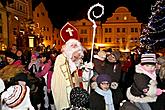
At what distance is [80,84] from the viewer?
269 inches

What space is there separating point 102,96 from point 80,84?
76 centimetres

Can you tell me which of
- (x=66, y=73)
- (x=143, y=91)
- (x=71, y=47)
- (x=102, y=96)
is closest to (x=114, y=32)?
(x=71, y=47)

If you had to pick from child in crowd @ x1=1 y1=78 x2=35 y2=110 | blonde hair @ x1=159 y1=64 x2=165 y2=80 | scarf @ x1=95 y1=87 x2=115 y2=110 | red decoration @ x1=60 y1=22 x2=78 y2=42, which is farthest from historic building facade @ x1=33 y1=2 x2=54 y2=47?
child in crowd @ x1=1 y1=78 x2=35 y2=110

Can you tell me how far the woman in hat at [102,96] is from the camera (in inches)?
242

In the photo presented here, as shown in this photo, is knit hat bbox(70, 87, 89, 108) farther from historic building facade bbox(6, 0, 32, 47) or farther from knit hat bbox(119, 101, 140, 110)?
historic building facade bbox(6, 0, 32, 47)

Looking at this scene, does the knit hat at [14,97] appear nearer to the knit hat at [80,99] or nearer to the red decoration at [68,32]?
the knit hat at [80,99]

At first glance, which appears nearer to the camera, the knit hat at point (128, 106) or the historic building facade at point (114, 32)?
the knit hat at point (128, 106)

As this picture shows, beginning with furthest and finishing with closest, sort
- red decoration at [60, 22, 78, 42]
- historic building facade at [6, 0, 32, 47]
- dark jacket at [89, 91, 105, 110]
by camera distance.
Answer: historic building facade at [6, 0, 32, 47], red decoration at [60, 22, 78, 42], dark jacket at [89, 91, 105, 110]

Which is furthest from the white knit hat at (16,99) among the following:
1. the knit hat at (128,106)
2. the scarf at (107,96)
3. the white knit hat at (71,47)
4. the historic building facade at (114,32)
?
the historic building facade at (114,32)

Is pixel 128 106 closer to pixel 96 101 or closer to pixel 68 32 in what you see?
pixel 96 101

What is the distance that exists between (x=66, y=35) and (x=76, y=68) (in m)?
0.83

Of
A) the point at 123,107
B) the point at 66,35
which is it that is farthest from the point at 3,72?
the point at 123,107

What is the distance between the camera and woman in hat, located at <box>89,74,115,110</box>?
6141 mm

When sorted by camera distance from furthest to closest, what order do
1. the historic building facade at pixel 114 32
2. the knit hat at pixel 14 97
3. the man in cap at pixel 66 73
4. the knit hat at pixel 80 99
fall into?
the historic building facade at pixel 114 32, the man in cap at pixel 66 73, the knit hat at pixel 14 97, the knit hat at pixel 80 99
